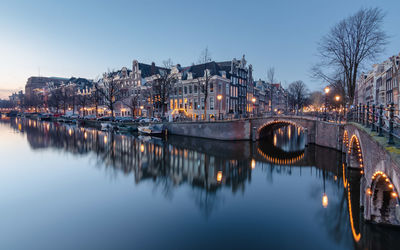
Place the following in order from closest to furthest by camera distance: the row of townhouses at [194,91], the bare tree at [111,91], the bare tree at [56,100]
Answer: the row of townhouses at [194,91], the bare tree at [111,91], the bare tree at [56,100]

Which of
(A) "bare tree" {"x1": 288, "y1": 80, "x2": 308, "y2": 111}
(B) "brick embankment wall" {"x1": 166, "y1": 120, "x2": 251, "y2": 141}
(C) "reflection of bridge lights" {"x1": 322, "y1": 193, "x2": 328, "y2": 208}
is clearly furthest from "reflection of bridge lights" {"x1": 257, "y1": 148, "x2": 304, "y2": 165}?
(A) "bare tree" {"x1": 288, "y1": 80, "x2": 308, "y2": 111}

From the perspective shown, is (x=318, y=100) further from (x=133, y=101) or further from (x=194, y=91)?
(x=133, y=101)

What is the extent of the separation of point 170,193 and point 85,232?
5922 mm

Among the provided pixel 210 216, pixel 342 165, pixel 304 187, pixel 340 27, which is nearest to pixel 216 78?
pixel 340 27

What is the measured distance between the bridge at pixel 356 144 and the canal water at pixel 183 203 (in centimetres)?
98

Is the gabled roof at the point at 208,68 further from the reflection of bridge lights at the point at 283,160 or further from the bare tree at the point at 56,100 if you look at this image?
the bare tree at the point at 56,100

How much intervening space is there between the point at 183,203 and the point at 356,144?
1436cm

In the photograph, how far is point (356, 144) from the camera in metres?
18.0

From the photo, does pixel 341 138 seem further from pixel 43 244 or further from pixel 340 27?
pixel 43 244

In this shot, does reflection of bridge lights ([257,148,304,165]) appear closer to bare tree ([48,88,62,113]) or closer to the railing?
the railing

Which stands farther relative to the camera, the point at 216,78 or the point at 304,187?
the point at 216,78

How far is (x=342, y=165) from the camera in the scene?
67.6 ft

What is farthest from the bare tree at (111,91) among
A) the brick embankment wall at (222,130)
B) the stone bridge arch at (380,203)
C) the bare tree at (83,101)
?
the stone bridge arch at (380,203)

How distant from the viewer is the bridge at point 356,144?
650 centimetres
